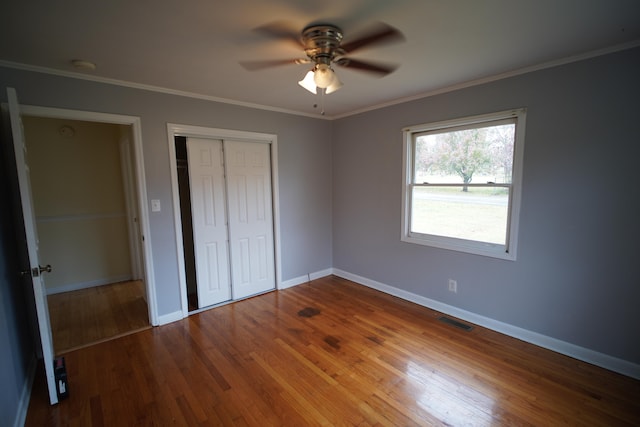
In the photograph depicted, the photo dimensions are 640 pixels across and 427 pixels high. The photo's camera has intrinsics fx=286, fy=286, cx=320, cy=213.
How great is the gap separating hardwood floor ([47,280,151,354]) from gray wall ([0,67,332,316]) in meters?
0.48

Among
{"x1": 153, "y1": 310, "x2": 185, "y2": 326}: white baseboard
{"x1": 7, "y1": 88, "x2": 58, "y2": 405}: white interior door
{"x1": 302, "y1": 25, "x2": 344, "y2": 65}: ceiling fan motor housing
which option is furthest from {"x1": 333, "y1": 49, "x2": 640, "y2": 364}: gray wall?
{"x1": 7, "y1": 88, "x2": 58, "y2": 405}: white interior door

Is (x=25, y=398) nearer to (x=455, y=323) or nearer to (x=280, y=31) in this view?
(x=280, y=31)

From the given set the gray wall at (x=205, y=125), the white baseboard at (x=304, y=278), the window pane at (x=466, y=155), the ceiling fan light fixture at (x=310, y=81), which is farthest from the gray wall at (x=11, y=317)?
the window pane at (x=466, y=155)

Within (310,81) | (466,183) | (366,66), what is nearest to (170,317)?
(310,81)

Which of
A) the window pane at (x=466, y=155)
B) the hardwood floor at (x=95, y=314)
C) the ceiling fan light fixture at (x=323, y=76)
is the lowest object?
the hardwood floor at (x=95, y=314)

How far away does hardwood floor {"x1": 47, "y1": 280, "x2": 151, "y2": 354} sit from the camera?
281 centimetres

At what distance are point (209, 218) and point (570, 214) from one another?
3521mm

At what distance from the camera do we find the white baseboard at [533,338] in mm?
2207

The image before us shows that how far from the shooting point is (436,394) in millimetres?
2023

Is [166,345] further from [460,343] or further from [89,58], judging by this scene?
[460,343]

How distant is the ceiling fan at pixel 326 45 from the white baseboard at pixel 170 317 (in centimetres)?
265

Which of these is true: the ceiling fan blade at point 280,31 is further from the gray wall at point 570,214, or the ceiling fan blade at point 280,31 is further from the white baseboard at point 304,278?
the white baseboard at point 304,278

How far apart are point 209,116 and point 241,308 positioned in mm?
2257

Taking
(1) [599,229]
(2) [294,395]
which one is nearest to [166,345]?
(2) [294,395]
